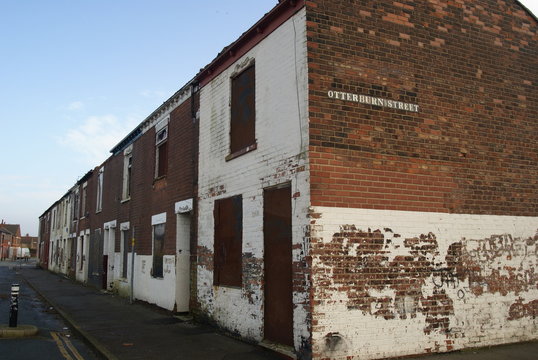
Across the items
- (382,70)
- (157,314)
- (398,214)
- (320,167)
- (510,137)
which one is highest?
(382,70)

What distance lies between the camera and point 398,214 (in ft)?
25.3

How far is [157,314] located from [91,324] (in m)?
2.05

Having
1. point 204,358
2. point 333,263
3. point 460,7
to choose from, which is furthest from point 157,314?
point 460,7

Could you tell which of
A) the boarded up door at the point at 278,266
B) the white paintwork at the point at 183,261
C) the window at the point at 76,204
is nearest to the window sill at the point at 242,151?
the boarded up door at the point at 278,266

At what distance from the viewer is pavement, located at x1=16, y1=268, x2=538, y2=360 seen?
7621 millimetres

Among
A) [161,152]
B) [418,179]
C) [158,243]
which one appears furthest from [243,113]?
[158,243]

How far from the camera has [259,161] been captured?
873cm

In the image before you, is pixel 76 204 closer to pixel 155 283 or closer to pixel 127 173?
pixel 127 173

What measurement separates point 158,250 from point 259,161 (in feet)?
22.3

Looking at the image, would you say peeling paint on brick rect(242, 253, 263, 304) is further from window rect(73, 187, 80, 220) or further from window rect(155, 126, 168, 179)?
window rect(73, 187, 80, 220)

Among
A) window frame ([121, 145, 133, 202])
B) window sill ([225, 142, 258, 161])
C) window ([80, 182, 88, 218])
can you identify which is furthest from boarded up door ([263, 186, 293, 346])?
window ([80, 182, 88, 218])

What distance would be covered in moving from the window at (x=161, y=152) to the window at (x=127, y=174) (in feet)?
11.7

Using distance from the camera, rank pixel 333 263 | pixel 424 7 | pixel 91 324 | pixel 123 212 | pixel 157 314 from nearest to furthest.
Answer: pixel 333 263, pixel 424 7, pixel 91 324, pixel 157 314, pixel 123 212

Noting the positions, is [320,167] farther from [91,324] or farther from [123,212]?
[123,212]
